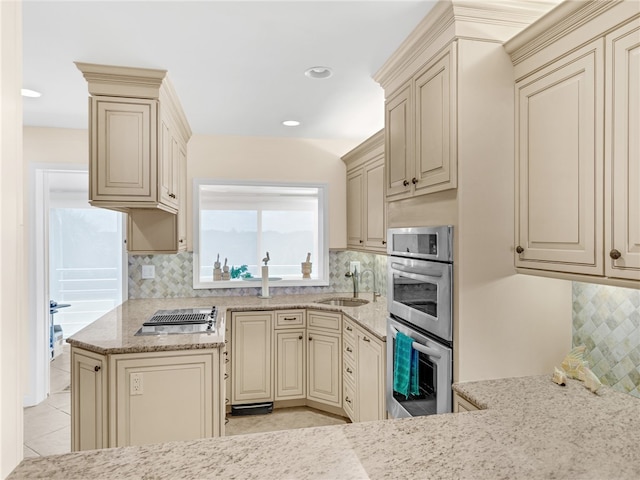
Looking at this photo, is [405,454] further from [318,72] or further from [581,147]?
[318,72]

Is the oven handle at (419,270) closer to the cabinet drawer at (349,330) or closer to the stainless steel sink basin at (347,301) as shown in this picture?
the cabinet drawer at (349,330)

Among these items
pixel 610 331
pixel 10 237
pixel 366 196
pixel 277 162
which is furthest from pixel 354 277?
pixel 10 237

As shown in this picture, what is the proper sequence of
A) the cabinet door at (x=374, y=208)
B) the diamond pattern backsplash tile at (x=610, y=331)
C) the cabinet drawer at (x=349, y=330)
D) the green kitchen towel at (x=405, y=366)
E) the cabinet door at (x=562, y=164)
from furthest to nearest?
the cabinet door at (x=374, y=208) → the cabinet drawer at (x=349, y=330) → the green kitchen towel at (x=405, y=366) → the diamond pattern backsplash tile at (x=610, y=331) → the cabinet door at (x=562, y=164)

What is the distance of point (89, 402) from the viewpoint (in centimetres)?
245

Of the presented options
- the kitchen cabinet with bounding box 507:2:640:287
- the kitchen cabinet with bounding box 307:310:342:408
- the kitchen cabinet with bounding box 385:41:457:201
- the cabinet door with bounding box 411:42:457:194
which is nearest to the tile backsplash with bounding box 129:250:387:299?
the kitchen cabinet with bounding box 307:310:342:408

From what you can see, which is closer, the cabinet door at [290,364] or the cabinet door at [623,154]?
the cabinet door at [623,154]

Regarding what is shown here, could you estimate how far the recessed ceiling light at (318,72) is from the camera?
248cm

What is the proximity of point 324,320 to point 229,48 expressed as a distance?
229cm

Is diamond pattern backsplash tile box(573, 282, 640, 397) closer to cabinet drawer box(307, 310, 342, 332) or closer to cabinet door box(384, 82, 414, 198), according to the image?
cabinet door box(384, 82, 414, 198)

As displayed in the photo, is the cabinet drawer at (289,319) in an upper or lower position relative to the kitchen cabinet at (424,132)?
lower

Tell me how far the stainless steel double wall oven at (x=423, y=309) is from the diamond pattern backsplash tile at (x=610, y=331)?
23.4 inches

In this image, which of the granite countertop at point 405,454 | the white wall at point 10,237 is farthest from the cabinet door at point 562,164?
the white wall at point 10,237

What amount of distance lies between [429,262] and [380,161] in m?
1.71

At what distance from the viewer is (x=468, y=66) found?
5.81ft
